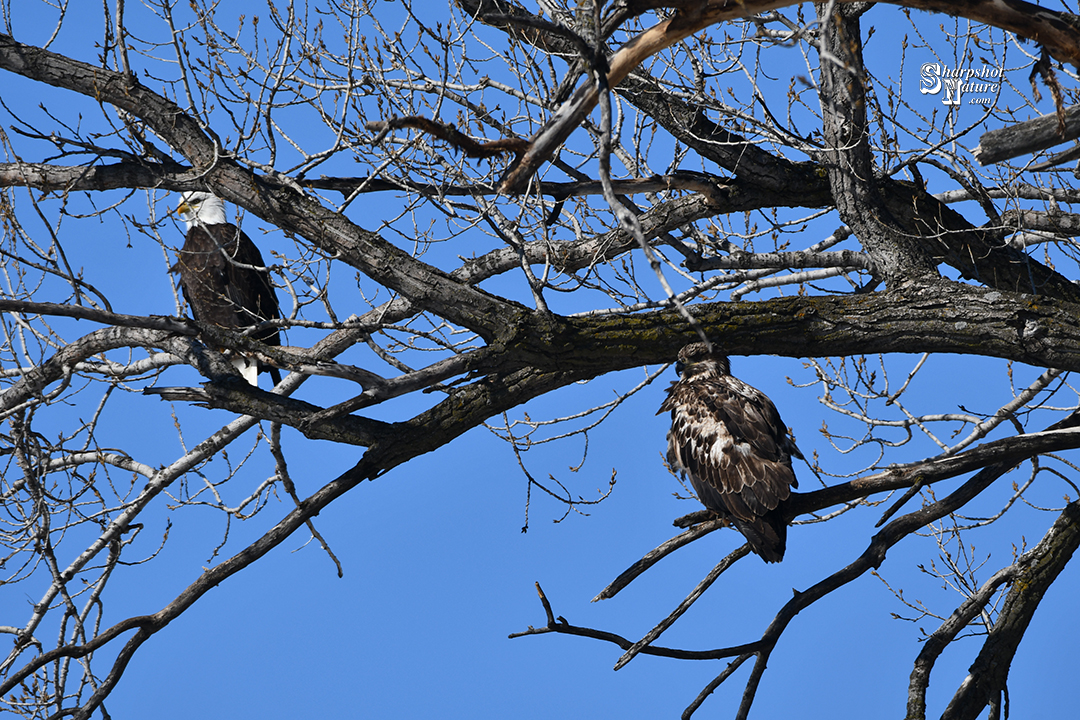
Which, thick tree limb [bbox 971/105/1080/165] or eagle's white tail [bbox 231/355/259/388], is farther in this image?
eagle's white tail [bbox 231/355/259/388]

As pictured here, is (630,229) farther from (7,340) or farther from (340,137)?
(7,340)

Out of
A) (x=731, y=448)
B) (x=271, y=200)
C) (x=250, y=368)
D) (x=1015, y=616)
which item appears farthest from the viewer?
(x=250, y=368)

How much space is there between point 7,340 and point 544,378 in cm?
312

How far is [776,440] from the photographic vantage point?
5.11 m

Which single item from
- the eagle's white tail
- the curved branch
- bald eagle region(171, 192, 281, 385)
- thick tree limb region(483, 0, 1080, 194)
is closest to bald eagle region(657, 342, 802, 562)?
the curved branch

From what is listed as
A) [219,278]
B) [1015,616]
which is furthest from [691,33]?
[219,278]

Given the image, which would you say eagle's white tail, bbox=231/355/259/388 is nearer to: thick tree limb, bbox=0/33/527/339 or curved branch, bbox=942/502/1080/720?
thick tree limb, bbox=0/33/527/339

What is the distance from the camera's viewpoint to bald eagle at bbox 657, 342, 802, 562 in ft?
15.1

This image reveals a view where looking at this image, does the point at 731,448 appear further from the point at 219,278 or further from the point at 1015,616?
the point at 219,278

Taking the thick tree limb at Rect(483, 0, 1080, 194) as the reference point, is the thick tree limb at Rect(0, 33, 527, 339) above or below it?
above

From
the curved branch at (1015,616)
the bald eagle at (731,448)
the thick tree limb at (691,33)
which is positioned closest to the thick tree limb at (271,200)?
the thick tree limb at (691,33)

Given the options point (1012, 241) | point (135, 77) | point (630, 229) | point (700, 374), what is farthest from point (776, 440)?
point (135, 77)

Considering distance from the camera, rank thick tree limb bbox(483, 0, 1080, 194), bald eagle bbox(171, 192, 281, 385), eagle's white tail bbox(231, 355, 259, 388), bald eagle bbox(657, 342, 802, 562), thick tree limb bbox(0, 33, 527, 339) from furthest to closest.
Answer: bald eagle bbox(171, 192, 281, 385)
eagle's white tail bbox(231, 355, 259, 388)
bald eagle bbox(657, 342, 802, 562)
thick tree limb bbox(0, 33, 527, 339)
thick tree limb bbox(483, 0, 1080, 194)

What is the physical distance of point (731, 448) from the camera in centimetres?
500
